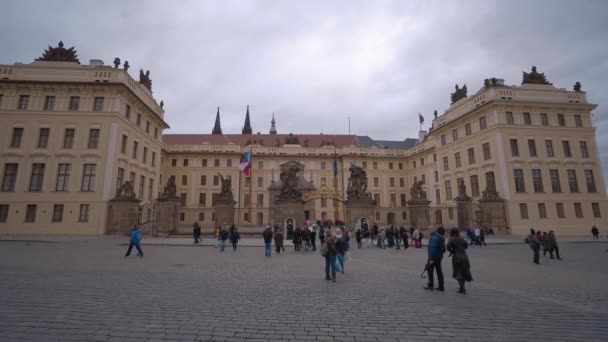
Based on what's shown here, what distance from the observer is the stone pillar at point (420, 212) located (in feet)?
84.9

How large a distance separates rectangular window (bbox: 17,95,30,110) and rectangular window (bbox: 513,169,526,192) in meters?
49.3

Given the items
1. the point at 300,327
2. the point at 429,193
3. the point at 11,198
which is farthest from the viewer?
the point at 429,193

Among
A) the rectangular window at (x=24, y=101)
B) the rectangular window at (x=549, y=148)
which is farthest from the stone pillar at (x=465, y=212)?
the rectangular window at (x=24, y=101)

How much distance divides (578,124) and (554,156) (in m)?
5.11

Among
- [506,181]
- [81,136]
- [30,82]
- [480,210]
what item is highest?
[30,82]

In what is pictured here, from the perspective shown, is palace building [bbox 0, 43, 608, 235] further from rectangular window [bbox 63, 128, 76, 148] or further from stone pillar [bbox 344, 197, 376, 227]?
stone pillar [bbox 344, 197, 376, 227]

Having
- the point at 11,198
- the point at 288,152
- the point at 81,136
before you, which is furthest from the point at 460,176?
the point at 11,198

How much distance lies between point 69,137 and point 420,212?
33905 mm

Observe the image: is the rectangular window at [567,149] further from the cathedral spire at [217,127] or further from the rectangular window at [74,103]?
the cathedral spire at [217,127]

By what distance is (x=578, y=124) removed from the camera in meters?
32.6

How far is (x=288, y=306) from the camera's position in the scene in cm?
549

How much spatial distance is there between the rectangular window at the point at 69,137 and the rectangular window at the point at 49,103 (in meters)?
2.63

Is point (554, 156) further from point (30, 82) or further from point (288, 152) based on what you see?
point (30, 82)

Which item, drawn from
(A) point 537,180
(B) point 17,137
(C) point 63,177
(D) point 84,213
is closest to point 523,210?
(A) point 537,180
